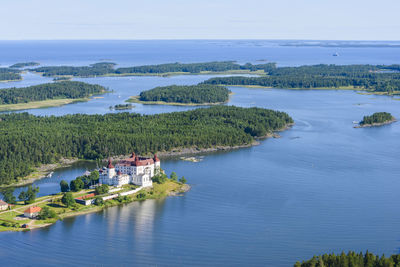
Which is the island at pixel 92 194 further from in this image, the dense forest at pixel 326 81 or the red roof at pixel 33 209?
the dense forest at pixel 326 81

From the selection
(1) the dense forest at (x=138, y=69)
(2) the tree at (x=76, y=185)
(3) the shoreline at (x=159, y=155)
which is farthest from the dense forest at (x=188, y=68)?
(2) the tree at (x=76, y=185)

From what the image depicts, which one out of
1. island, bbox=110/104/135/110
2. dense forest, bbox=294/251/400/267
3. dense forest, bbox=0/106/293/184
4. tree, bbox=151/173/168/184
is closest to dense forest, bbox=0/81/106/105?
island, bbox=110/104/135/110

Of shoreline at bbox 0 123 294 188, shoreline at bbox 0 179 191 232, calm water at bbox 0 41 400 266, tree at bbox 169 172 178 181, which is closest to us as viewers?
calm water at bbox 0 41 400 266

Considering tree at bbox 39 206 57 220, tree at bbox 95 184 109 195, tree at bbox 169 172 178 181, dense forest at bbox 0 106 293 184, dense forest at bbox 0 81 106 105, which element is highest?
dense forest at bbox 0 81 106 105

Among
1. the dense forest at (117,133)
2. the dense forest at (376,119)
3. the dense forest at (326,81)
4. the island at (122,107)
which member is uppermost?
the dense forest at (326,81)

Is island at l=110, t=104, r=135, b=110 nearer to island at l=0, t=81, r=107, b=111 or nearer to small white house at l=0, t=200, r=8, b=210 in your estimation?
island at l=0, t=81, r=107, b=111

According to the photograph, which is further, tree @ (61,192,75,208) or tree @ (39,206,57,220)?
tree @ (61,192,75,208)

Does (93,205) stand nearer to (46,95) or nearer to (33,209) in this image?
(33,209)
